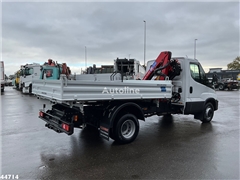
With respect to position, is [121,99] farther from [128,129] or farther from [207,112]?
[207,112]

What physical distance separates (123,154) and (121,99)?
1.31 m

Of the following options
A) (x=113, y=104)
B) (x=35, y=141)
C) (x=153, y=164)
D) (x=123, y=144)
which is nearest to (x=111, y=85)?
(x=113, y=104)

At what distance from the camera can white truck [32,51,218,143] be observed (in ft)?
14.2

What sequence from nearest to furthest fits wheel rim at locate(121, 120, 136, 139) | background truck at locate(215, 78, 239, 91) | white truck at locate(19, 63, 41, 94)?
wheel rim at locate(121, 120, 136, 139) → white truck at locate(19, 63, 41, 94) → background truck at locate(215, 78, 239, 91)

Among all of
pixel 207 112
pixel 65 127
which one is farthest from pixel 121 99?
pixel 207 112

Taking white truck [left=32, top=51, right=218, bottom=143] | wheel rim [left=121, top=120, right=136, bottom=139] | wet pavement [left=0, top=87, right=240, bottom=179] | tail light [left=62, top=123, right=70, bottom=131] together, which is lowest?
wet pavement [left=0, top=87, right=240, bottom=179]

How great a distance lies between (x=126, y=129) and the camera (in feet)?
17.4

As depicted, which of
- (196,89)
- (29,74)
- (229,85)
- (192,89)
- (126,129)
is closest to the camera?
(126,129)

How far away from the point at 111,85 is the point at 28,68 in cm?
1823

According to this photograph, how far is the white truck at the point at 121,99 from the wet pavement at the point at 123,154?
0.49m

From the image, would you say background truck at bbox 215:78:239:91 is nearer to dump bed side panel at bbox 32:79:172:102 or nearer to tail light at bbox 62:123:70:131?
dump bed side panel at bbox 32:79:172:102

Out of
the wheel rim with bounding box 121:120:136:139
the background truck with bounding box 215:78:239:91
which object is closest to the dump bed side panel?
the wheel rim with bounding box 121:120:136:139

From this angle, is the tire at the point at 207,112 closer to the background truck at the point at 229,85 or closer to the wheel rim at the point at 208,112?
the wheel rim at the point at 208,112

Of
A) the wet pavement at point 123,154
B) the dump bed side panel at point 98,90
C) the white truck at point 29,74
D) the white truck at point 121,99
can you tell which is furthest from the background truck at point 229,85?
the dump bed side panel at point 98,90
